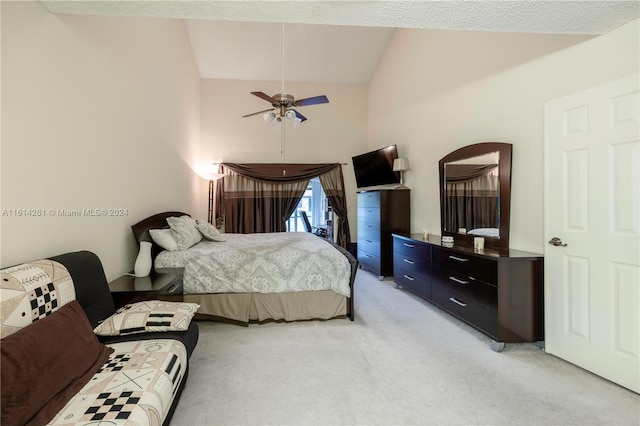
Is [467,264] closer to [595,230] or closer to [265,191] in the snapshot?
[595,230]

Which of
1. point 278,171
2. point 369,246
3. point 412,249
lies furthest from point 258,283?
point 278,171

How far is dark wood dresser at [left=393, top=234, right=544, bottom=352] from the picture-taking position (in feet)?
7.82

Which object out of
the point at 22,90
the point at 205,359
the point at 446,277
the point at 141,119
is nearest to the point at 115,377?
the point at 205,359

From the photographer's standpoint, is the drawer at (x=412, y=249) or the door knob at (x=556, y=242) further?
the drawer at (x=412, y=249)

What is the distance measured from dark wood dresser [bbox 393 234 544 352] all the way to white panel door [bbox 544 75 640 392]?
9 cm

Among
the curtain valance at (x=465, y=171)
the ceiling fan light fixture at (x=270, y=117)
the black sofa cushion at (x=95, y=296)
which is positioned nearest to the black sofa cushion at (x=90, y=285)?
the black sofa cushion at (x=95, y=296)

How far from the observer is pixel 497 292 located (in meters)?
2.38

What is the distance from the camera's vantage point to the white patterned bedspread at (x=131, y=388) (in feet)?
3.54

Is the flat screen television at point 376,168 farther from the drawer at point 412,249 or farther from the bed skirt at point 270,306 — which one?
the bed skirt at point 270,306

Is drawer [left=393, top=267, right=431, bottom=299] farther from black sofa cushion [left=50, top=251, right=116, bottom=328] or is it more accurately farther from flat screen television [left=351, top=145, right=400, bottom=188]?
black sofa cushion [left=50, top=251, right=116, bottom=328]

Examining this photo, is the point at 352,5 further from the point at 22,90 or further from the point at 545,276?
the point at 545,276

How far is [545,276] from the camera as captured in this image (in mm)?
2391

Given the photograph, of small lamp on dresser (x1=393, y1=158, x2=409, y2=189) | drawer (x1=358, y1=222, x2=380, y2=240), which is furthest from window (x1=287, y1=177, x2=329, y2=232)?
small lamp on dresser (x1=393, y1=158, x2=409, y2=189)

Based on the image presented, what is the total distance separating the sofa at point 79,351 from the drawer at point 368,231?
3.43 meters
